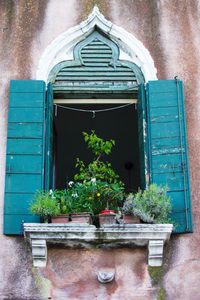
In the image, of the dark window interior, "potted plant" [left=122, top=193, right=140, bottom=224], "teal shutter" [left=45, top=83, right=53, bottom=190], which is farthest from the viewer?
the dark window interior

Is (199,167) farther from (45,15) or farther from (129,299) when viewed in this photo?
(45,15)

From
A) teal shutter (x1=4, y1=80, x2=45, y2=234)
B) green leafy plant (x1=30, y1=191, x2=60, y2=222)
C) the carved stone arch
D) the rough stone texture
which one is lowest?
the rough stone texture

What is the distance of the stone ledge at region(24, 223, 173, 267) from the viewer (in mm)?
7156

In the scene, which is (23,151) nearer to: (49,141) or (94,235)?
(49,141)

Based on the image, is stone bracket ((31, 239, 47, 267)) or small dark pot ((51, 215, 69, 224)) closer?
stone bracket ((31, 239, 47, 267))

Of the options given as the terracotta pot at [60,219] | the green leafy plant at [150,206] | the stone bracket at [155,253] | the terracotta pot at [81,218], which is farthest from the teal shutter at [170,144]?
the terracotta pot at [60,219]

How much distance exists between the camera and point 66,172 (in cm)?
1159

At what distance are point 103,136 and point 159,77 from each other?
296 centimetres

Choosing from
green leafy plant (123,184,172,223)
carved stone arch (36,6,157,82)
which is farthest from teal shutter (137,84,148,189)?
green leafy plant (123,184,172,223)

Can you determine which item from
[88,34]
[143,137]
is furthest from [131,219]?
[88,34]

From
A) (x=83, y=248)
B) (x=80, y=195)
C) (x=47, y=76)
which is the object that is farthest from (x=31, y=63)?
(x=83, y=248)

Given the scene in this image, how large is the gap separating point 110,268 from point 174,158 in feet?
4.52

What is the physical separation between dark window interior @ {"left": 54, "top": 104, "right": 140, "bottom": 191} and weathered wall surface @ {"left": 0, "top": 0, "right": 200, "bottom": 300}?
1.48 metres

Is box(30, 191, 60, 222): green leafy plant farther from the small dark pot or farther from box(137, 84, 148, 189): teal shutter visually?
box(137, 84, 148, 189): teal shutter
